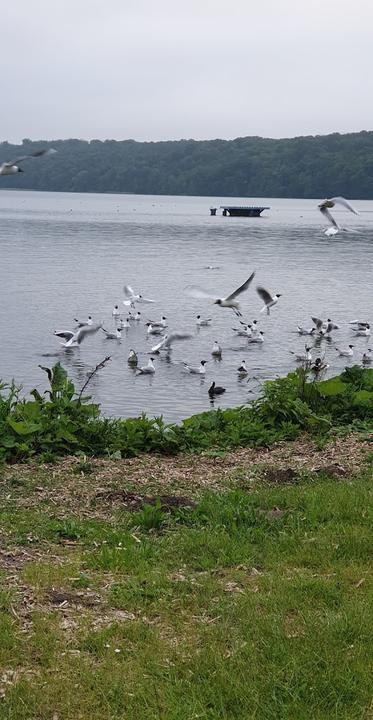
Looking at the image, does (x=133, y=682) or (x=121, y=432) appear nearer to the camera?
(x=133, y=682)

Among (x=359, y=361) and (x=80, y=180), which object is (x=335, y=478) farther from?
(x=80, y=180)

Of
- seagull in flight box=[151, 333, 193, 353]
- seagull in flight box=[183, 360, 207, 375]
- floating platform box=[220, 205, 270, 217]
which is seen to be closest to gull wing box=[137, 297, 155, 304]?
seagull in flight box=[151, 333, 193, 353]

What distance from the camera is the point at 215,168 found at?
142 meters

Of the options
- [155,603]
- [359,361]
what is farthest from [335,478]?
[359,361]

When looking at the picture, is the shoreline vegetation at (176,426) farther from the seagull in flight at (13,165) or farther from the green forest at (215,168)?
the green forest at (215,168)

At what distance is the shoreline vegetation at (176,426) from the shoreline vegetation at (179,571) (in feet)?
0.09

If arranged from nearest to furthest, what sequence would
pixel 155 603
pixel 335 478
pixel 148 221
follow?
1. pixel 155 603
2. pixel 335 478
3. pixel 148 221

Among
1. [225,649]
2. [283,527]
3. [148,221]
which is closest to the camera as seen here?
[225,649]

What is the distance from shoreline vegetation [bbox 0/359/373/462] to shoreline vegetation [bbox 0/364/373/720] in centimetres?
3

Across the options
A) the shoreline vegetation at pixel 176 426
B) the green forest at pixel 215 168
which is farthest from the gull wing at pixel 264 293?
the green forest at pixel 215 168

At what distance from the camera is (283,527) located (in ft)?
A: 22.4

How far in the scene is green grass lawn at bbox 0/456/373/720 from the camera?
4.43 m

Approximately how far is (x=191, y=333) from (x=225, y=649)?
23.2 meters

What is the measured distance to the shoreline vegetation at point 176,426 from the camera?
927 cm
